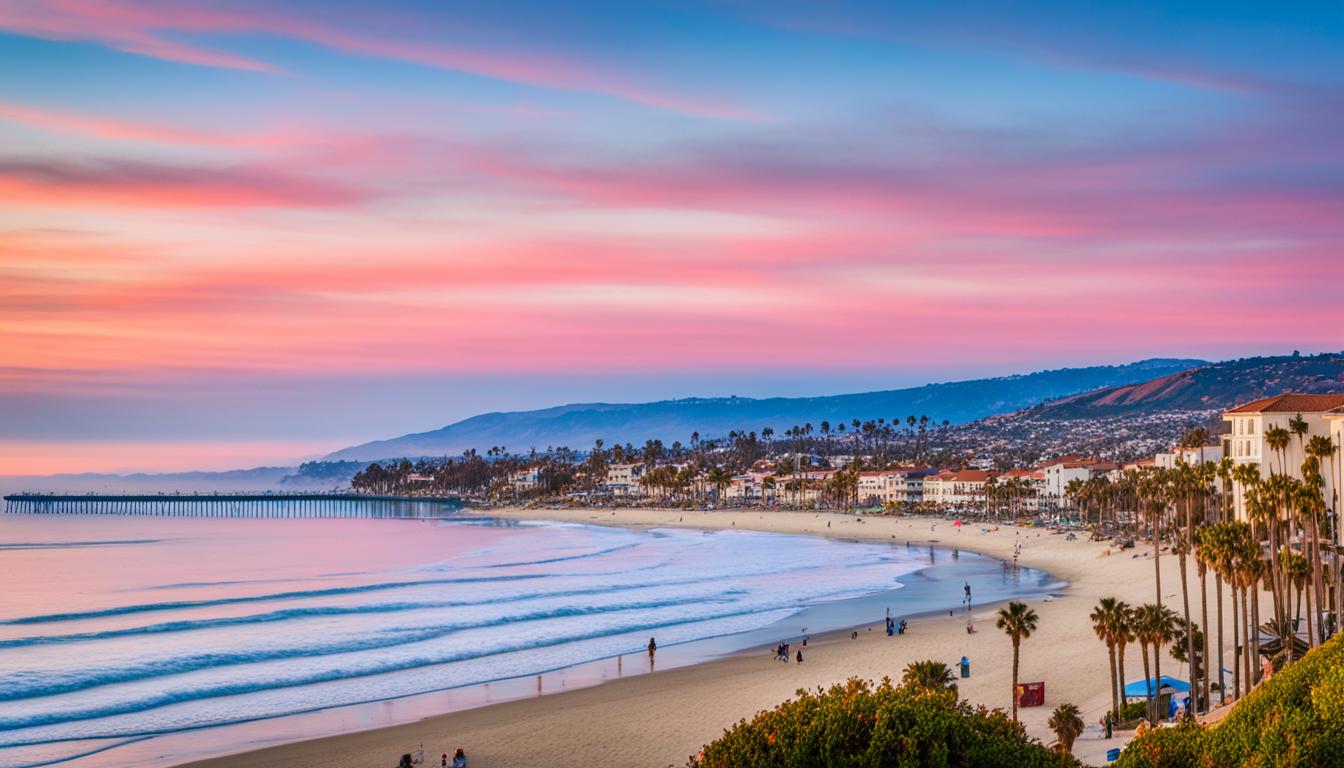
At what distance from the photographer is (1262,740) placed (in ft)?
51.9

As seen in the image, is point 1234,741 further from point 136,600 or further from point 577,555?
point 577,555

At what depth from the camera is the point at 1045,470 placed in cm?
15438

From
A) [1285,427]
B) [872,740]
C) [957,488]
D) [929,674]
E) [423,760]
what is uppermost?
[1285,427]

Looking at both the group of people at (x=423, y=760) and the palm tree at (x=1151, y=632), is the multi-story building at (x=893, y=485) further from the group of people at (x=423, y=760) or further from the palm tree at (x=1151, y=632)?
the group of people at (x=423, y=760)

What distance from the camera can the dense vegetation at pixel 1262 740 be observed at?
50.4ft

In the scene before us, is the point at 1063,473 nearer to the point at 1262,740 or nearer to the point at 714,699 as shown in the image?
the point at 714,699

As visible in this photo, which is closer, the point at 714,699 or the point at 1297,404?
the point at 714,699

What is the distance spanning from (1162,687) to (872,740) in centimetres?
2162

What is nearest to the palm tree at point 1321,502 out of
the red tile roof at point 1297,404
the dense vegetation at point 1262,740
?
the red tile roof at point 1297,404

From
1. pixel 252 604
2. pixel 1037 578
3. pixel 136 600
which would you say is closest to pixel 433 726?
pixel 252 604

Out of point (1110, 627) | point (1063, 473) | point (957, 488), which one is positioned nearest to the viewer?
point (1110, 627)

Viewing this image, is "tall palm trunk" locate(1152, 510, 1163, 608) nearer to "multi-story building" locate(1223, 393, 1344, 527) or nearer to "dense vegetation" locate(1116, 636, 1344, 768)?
"multi-story building" locate(1223, 393, 1344, 527)

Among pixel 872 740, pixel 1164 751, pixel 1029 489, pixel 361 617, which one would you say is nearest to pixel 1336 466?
pixel 1164 751

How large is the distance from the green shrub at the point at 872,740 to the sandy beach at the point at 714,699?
46.8 ft
